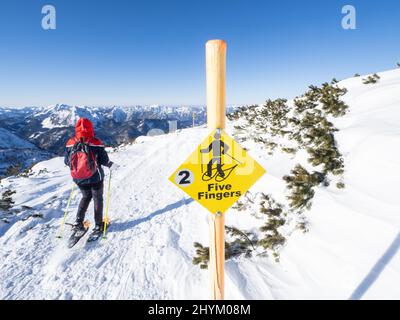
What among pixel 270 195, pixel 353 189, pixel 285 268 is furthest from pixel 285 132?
pixel 285 268

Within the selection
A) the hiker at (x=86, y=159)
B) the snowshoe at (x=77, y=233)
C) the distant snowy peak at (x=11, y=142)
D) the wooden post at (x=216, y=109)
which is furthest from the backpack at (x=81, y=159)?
the distant snowy peak at (x=11, y=142)

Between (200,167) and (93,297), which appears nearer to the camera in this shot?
(200,167)

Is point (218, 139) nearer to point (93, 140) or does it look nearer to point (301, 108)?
point (93, 140)

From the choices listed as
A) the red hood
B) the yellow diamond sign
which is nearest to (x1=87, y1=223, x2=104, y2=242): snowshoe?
the red hood

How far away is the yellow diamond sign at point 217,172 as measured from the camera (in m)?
2.17

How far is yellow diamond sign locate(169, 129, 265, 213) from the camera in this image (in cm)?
217

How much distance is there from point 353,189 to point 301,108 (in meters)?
6.02

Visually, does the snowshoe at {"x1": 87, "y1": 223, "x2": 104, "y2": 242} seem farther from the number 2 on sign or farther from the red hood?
the number 2 on sign

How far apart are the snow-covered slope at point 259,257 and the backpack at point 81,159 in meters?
1.59

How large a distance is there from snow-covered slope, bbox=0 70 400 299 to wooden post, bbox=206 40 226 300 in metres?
1.15

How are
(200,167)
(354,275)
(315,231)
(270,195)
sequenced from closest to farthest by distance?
(200,167)
(354,275)
(315,231)
(270,195)

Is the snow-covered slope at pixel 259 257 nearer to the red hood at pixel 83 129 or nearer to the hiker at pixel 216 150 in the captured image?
the hiker at pixel 216 150

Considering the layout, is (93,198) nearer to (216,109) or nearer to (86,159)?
(86,159)
